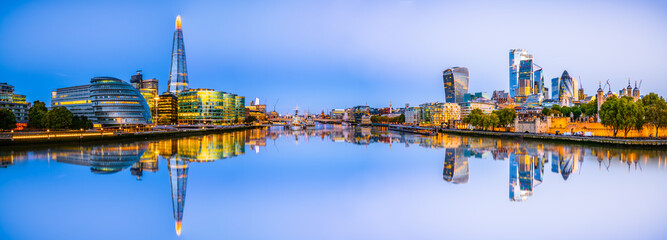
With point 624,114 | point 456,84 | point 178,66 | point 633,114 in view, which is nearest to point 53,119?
point 624,114

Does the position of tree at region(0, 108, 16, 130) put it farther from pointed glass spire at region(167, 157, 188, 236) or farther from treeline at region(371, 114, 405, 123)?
treeline at region(371, 114, 405, 123)

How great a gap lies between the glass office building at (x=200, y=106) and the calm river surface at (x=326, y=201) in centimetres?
8589

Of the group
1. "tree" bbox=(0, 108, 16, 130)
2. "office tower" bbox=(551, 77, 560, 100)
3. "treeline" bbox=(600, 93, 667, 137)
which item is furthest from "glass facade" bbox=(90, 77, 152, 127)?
"office tower" bbox=(551, 77, 560, 100)

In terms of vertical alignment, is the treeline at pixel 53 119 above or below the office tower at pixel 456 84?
below

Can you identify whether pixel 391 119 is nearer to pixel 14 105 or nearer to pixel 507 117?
pixel 507 117

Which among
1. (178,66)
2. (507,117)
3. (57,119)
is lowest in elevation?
(507,117)

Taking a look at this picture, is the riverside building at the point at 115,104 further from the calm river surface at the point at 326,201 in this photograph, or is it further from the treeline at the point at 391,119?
the treeline at the point at 391,119

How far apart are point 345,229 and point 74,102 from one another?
8696cm

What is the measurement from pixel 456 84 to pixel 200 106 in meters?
115

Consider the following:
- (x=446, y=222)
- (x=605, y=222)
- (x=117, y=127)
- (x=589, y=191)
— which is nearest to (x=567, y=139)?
(x=589, y=191)

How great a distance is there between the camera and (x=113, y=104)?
223 feet

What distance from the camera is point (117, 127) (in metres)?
68.4

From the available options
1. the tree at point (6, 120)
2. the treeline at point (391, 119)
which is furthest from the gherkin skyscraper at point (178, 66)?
the treeline at point (391, 119)

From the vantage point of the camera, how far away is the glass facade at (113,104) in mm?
67938
